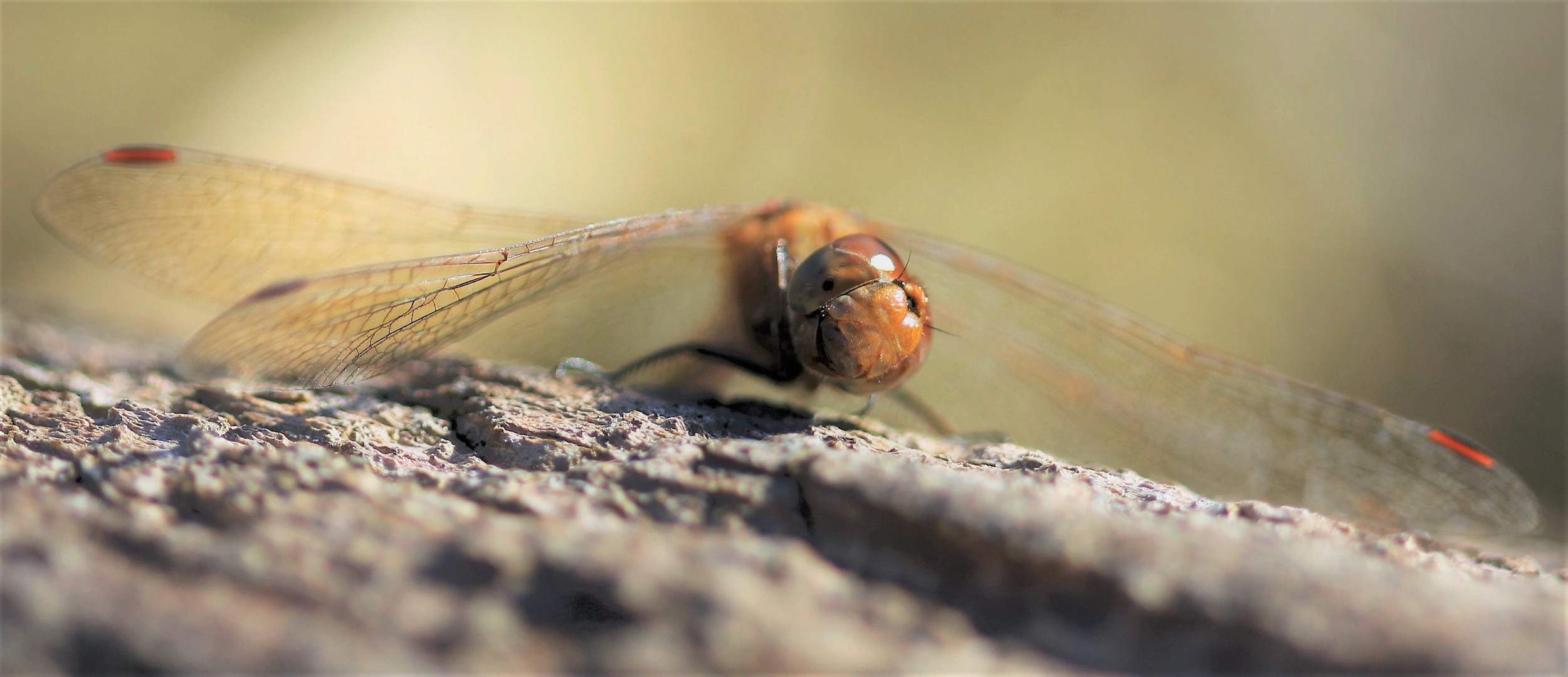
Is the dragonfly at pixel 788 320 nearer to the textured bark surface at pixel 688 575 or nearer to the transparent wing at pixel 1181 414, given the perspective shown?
the transparent wing at pixel 1181 414

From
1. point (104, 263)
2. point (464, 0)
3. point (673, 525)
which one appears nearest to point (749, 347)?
point (673, 525)

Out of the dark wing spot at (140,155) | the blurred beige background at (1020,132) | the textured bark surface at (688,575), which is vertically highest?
the blurred beige background at (1020,132)

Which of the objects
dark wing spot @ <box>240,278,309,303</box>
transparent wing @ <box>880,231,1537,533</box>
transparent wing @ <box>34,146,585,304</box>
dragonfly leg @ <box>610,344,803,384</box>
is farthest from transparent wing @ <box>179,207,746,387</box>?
transparent wing @ <box>880,231,1537,533</box>

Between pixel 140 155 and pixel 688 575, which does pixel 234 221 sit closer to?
pixel 140 155

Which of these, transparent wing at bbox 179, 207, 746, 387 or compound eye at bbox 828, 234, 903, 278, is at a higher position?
compound eye at bbox 828, 234, 903, 278

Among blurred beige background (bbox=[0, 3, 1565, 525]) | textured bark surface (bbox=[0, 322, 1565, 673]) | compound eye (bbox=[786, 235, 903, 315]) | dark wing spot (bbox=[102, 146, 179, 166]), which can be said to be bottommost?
textured bark surface (bbox=[0, 322, 1565, 673])

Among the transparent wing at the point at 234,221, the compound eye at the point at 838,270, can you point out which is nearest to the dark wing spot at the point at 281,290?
the transparent wing at the point at 234,221

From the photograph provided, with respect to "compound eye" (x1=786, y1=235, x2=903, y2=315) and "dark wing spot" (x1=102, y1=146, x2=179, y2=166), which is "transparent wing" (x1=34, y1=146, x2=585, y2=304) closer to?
"dark wing spot" (x1=102, y1=146, x2=179, y2=166)

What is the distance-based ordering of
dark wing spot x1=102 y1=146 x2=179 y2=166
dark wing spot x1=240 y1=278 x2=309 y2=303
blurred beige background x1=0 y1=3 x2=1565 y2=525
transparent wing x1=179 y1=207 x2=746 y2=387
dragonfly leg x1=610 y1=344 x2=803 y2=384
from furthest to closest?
blurred beige background x1=0 y1=3 x2=1565 y2=525
dark wing spot x1=102 y1=146 x2=179 y2=166
dragonfly leg x1=610 y1=344 x2=803 y2=384
dark wing spot x1=240 y1=278 x2=309 y2=303
transparent wing x1=179 y1=207 x2=746 y2=387

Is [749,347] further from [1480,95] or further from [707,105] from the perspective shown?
[1480,95]
